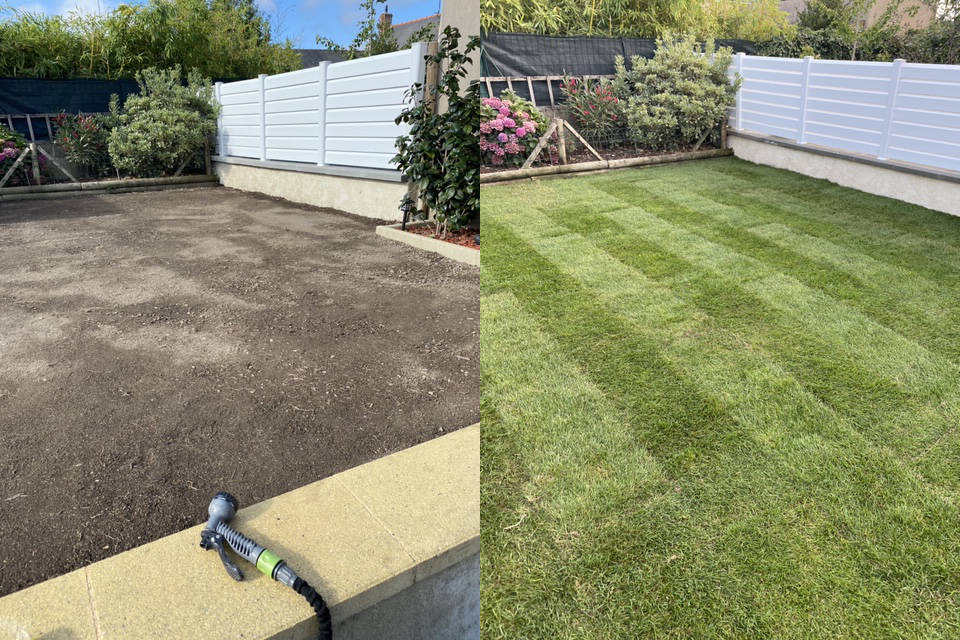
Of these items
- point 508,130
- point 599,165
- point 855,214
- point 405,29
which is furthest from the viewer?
point 599,165

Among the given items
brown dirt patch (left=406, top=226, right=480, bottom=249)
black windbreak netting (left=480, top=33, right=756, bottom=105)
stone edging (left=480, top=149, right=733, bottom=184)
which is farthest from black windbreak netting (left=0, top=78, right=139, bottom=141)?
brown dirt patch (left=406, top=226, right=480, bottom=249)

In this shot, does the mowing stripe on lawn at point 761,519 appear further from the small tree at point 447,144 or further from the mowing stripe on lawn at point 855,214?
the small tree at point 447,144

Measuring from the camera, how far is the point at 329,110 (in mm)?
7152

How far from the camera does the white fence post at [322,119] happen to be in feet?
22.9

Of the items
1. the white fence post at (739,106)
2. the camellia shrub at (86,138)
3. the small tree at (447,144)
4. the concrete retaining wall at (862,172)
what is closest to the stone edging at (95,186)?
the camellia shrub at (86,138)

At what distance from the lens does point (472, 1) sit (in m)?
3.77

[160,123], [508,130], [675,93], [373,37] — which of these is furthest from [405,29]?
[160,123]

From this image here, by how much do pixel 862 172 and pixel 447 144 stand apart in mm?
4497

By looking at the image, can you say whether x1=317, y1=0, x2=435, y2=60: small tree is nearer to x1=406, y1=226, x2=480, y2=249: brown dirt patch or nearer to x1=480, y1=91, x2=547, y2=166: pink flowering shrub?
x1=480, y1=91, x2=547, y2=166: pink flowering shrub

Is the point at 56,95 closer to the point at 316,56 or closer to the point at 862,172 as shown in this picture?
the point at 316,56

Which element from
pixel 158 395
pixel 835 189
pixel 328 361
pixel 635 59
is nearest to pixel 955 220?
pixel 835 189

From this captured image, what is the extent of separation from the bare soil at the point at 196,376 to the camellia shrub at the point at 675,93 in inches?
172

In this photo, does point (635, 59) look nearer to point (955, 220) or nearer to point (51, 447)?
point (955, 220)

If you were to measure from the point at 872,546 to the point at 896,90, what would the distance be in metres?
6.75
